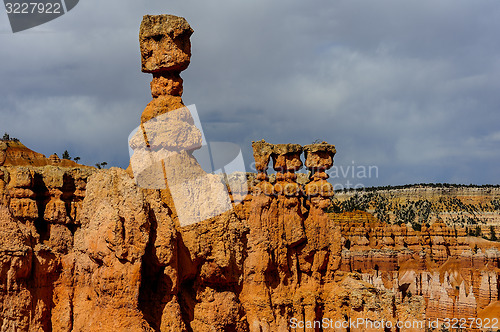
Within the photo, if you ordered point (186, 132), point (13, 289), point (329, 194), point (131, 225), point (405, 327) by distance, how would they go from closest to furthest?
point (131, 225), point (13, 289), point (186, 132), point (405, 327), point (329, 194)

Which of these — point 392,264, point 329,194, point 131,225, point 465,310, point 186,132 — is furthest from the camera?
point 392,264

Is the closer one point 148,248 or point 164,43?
point 148,248

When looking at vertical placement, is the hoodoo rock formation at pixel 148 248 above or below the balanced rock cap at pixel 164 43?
below

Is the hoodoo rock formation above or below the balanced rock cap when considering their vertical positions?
below

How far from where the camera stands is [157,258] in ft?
24.9

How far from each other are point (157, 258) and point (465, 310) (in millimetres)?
37206

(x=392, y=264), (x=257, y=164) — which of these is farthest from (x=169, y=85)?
(x=392, y=264)

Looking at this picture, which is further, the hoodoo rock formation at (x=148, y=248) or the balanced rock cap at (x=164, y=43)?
the balanced rock cap at (x=164, y=43)

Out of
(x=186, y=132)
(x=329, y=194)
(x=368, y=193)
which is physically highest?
(x=368, y=193)

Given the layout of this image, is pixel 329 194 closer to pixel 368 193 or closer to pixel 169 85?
pixel 169 85

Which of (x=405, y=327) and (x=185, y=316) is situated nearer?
(x=185, y=316)

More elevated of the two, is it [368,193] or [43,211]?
[368,193]

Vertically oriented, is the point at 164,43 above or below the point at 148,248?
above

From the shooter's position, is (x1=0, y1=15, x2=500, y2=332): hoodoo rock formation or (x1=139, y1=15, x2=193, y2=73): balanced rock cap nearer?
(x1=0, y1=15, x2=500, y2=332): hoodoo rock formation
